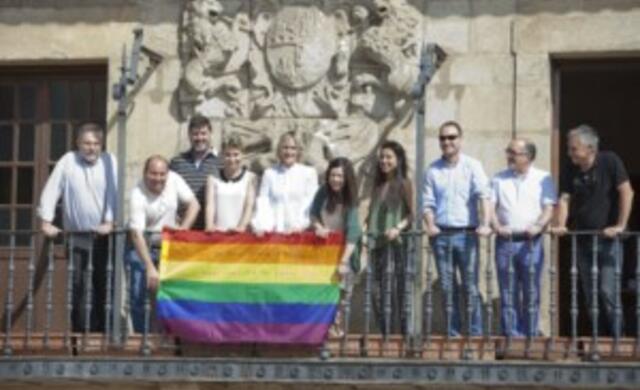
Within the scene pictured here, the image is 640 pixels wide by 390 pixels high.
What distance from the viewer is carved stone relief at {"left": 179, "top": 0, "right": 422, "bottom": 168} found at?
1606 cm

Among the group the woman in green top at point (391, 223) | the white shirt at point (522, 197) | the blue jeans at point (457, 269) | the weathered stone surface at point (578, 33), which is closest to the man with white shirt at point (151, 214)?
the woman in green top at point (391, 223)

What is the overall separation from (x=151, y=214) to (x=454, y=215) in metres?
2.33

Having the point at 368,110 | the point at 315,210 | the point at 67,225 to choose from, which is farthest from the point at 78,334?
the point at 368,110

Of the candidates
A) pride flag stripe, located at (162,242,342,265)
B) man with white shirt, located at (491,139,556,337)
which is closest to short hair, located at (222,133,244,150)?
pride flag stripe, located at (162,242,342,265)

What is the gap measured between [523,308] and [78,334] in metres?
3.41

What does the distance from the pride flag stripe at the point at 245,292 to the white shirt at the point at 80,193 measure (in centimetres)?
90

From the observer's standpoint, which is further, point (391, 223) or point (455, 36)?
point (455, 36)

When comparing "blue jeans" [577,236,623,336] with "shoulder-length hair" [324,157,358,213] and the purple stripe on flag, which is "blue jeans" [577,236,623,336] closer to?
"shoulder-length hair" [324,157,358,213]

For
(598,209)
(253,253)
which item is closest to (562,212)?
(598,209)

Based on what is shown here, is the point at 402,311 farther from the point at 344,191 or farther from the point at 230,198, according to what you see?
the point at 230,198

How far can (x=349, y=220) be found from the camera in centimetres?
1478

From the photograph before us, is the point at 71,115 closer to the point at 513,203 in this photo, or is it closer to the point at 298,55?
the point at 298,55

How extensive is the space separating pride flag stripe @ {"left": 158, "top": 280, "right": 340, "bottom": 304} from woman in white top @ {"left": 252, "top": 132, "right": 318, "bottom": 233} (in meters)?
0.47

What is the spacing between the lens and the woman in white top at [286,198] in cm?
1498
